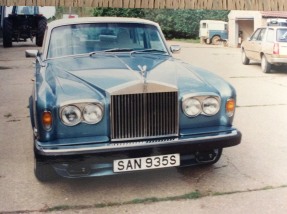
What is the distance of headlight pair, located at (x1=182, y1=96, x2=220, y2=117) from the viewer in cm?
350

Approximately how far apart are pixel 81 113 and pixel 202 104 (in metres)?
1.05

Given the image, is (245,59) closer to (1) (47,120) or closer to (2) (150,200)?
(2) (150,200)

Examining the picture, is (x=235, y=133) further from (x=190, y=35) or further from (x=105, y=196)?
(x=190, y=35)

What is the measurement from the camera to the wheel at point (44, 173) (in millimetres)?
3664

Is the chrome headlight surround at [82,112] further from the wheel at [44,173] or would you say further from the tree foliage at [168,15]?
the tree foliage at [168,15]

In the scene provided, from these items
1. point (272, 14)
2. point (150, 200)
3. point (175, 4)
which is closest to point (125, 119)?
point (150, 200)

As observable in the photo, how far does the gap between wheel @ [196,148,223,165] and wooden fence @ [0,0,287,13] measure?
4.27 feet

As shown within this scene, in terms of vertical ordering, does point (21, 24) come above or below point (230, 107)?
above

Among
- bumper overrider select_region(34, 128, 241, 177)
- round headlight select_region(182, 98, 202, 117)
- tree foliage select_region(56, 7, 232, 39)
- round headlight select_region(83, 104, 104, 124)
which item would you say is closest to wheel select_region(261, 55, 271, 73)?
tree foliage select_region(56, 7, 232, 39)

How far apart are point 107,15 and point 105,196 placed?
2327 millimetres

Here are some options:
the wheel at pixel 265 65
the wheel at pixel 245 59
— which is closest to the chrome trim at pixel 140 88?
the wheel at pixel 265 65

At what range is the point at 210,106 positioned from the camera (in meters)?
3.59

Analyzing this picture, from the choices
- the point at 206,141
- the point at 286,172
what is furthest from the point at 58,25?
the point at 286,172

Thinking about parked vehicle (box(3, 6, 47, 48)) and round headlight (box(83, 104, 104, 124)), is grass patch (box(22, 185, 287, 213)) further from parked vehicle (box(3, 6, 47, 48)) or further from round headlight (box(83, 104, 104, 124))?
parked vehicle (box(3, 6, 47, 48))
